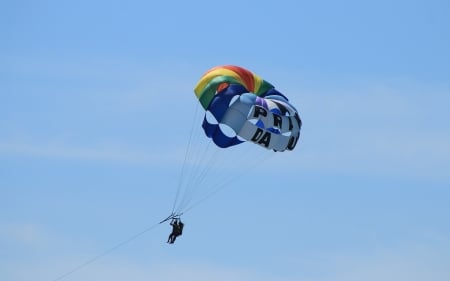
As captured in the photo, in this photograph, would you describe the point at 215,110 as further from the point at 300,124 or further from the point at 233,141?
the point at 300,124

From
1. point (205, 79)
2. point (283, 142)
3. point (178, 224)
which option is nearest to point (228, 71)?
point (205, 79)

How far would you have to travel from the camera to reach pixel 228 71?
41281mm

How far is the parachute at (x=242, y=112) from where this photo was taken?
4012 centimetres

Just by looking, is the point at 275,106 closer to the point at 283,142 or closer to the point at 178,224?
the point at 283,142

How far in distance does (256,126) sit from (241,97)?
1.40 m

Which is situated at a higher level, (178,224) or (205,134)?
(205,134)

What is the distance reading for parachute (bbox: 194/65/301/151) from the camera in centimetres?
4012

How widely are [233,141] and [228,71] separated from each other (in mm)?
3072

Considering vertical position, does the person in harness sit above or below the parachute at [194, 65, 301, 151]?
below

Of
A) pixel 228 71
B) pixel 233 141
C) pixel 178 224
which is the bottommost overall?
pixel 178 224

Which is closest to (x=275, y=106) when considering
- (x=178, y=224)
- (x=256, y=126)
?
(x=256, y=126)

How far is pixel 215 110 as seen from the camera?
40.3 meters

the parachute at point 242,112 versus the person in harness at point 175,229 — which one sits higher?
the parachute at point 242,112

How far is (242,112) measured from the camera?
131 ft
